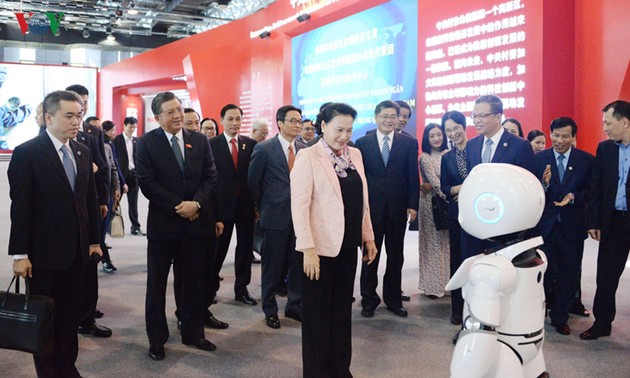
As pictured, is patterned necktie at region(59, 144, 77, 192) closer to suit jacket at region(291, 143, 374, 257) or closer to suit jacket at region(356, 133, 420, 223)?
suit jacket at region(291, 143, 374, 257)

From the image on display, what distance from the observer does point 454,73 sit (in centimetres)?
750

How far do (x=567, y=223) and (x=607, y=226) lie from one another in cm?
30

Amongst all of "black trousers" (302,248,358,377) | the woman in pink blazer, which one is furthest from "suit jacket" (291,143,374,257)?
"black trousers" (302,248,358,377)

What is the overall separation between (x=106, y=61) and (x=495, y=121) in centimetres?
2162

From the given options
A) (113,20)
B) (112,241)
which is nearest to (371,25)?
(112,241)

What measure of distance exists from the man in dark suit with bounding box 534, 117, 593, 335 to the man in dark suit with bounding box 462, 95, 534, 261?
1.51 feet

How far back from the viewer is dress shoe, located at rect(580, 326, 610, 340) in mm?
3504

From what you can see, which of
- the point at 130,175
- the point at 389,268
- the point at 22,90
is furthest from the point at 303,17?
the point at 22,90

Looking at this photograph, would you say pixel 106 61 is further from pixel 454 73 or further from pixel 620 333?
pixel 620 333

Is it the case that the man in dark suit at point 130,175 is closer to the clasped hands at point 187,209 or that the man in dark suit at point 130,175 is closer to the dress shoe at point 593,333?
the clasped hands at point 187,209

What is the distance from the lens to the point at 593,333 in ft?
11.5

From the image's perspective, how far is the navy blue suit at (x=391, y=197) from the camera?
13.0 feet

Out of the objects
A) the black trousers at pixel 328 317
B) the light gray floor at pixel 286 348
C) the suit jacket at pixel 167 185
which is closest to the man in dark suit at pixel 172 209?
the suit jacket at pixel 167 185

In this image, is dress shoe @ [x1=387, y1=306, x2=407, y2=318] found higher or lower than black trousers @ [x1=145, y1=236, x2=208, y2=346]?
lower
